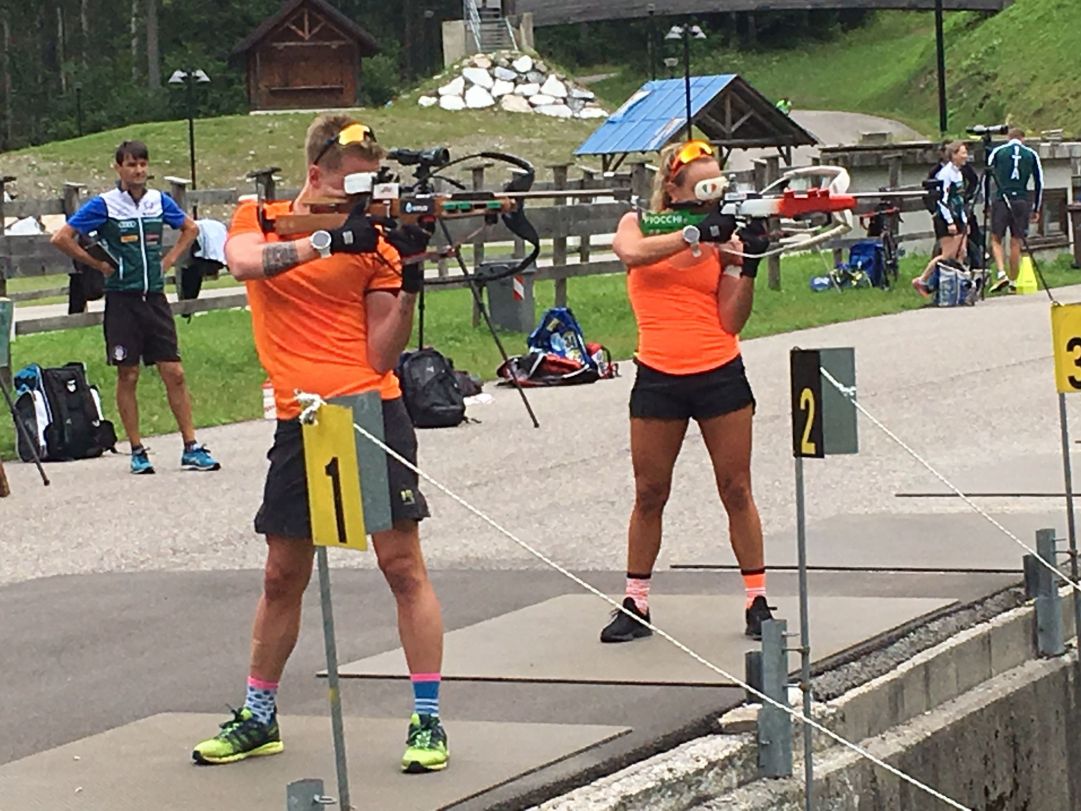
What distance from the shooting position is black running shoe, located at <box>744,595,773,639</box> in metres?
8.08

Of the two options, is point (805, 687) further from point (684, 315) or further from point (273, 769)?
point (684, 315)

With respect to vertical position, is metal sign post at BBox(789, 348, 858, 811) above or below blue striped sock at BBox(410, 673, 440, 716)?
above

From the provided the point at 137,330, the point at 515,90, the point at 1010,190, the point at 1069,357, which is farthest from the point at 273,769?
the point at 515,90

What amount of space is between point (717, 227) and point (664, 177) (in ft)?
1.49

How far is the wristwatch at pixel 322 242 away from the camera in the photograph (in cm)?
630

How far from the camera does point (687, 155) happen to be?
8.13 metres

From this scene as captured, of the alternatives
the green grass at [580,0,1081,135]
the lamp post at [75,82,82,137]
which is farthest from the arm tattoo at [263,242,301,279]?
the lamp post at [75,82,82,137]

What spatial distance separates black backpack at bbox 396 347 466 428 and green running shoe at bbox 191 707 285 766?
8.95 meters

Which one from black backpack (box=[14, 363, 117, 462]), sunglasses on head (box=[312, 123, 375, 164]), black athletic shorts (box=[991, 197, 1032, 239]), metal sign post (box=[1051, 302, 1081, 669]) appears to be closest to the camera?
sunglasses on head (box=[312, 123, 375, 164])

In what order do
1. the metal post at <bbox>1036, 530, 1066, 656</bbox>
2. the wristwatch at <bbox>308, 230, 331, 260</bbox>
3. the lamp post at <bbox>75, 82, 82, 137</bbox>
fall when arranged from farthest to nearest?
the lamp post at <bbox>75, 82, 82, 137</bbox> < the metal post at <bbox>1036, 530, 1066, 656</bbox> < the wristwatch at <bbox>308, 230, 331, 260</bbox>

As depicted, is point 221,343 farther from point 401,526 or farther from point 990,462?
point 401,526

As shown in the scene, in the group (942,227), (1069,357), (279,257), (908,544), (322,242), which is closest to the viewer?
(322,242)

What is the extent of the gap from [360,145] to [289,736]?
6.01ft

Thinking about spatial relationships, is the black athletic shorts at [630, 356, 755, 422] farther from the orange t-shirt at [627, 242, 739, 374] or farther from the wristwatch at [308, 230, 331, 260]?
the wristwatch at [308, 230, 331, 260]
